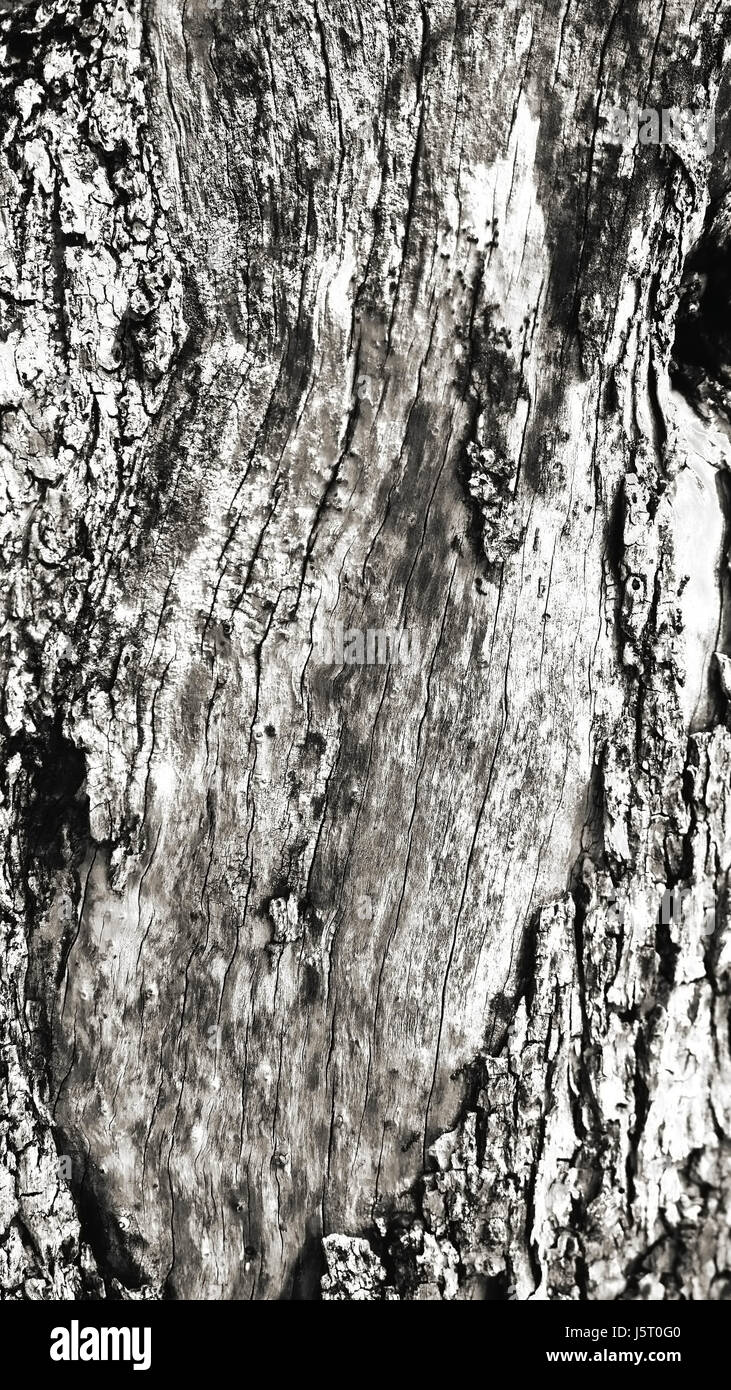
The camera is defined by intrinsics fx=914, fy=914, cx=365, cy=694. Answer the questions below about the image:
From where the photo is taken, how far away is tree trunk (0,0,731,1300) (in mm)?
2371

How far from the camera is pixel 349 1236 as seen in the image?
2449mm

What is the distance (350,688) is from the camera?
2465 mm

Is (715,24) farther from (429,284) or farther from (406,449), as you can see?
(406,449)

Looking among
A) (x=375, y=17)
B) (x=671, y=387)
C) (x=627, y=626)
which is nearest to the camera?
(x=375, y=17)

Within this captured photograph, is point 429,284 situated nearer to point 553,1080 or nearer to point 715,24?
point 715,24

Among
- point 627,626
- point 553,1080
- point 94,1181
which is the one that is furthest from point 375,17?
point 94,1181

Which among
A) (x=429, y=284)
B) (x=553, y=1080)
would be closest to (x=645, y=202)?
(x=429, y=284)

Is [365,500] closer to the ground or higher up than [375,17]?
closer to the ground

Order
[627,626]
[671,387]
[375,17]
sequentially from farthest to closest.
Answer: [671,387] → [627,626] → [375,17]

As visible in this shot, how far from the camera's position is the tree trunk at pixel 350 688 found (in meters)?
2.37

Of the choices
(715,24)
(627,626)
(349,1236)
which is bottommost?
(349,1236)

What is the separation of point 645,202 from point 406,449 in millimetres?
906

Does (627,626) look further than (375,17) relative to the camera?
Yes

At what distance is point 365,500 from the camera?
2.44 metres
